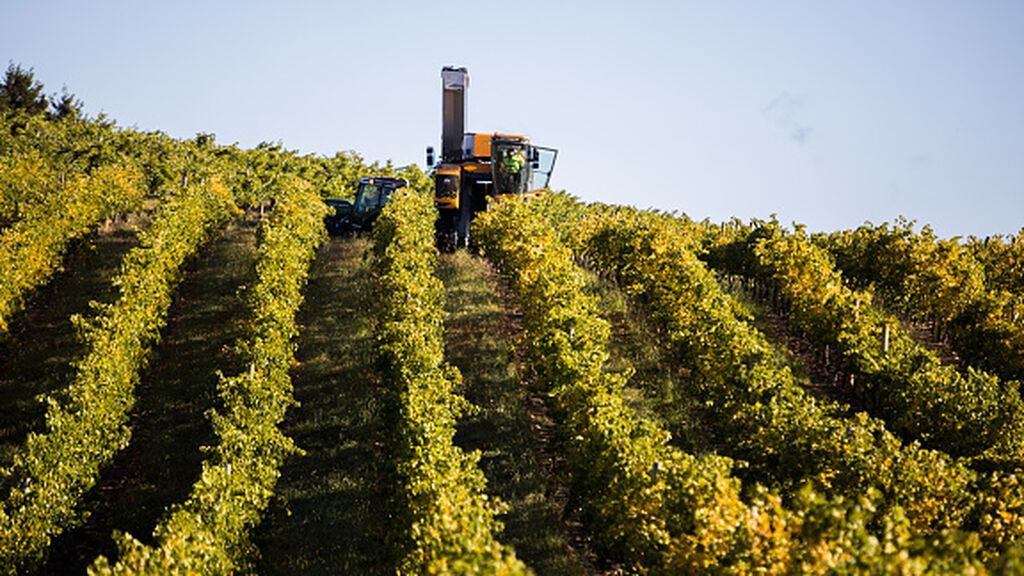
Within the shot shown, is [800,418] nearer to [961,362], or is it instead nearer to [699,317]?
[699,317]

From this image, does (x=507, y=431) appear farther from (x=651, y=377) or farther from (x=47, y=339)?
(x=47, y=339)

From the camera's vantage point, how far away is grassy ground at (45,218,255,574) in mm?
17922

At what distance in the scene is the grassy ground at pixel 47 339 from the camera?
22.3m

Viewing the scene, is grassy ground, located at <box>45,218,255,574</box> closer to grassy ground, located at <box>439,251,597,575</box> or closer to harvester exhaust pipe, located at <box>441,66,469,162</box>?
grassy ground, located at <box>439,251,597,575</box>

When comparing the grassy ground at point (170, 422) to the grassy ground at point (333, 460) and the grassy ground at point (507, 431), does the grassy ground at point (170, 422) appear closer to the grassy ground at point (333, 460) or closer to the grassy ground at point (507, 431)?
the grassy ground at point (333, 460)

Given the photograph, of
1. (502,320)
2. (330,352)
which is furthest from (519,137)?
(330,352)

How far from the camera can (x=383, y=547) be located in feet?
55.0

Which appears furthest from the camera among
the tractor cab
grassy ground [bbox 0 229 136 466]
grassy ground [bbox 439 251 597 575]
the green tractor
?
the green tractor

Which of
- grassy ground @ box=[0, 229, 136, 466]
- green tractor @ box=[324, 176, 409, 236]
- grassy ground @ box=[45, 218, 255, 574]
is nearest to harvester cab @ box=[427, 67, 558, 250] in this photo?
green tractor @ box=[324, 176, 409, 236]

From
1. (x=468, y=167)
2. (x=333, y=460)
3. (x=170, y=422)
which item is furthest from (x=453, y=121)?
(x=333, y=460)

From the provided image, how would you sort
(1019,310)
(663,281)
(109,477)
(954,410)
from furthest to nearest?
(663,281) < (1019,310) < (109,477) < (954,410)

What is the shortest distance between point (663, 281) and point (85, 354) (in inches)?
517

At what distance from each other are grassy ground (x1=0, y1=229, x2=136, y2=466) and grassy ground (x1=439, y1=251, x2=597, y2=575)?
815 centimetres

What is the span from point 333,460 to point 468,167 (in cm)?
1546
